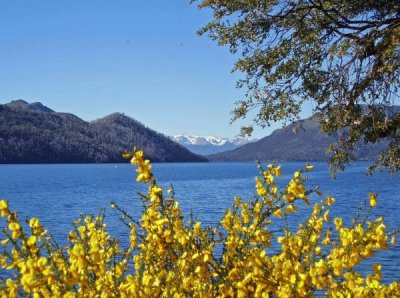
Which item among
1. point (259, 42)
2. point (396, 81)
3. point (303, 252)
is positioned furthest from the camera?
point (259, 42)

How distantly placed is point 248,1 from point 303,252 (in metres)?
7.39

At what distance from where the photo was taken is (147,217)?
4594mm

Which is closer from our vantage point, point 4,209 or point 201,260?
point 4,209

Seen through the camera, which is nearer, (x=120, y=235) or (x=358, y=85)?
(x=358, y=85)

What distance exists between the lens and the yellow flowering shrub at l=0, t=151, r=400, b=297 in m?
3.87

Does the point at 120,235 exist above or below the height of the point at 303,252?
below

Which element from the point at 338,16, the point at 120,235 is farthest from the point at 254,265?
the point at 120,235

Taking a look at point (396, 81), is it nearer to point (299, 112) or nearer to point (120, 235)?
point (299, 112)

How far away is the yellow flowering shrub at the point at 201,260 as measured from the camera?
387 centimetres

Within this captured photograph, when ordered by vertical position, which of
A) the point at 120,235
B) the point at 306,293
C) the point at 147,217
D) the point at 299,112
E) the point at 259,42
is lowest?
the point at 120,235

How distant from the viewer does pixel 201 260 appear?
441 cm

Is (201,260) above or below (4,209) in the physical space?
below

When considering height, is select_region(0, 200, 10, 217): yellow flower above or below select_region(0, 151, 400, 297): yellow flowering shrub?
above

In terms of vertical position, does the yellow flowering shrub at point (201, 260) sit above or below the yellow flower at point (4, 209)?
below
